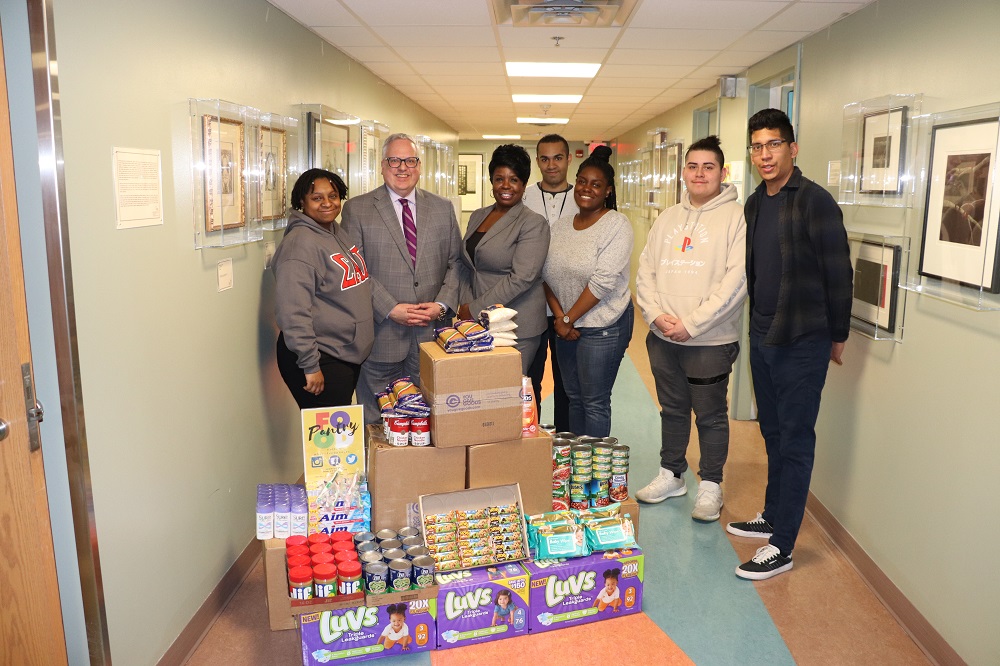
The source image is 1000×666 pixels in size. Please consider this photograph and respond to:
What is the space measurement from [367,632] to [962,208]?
7.48ft

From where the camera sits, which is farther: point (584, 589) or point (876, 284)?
point (876, 284)

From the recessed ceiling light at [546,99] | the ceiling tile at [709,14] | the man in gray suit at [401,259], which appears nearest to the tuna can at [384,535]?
the man in gray suit at [401,259]

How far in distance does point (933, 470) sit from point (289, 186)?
2841 millimetres

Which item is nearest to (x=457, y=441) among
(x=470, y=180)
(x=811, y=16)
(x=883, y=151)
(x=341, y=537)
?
(x=341, y=537)

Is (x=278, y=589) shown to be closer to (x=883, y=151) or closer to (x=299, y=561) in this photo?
(x=299, y=561)

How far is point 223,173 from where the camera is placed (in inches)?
107

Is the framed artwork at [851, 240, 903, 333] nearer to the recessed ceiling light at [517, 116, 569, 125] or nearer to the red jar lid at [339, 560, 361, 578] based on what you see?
the red jar lid at [339, 560, 361, 578]

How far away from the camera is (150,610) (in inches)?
88.7

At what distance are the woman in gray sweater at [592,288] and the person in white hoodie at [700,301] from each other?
0.13 metres

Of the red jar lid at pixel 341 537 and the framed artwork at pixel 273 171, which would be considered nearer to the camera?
the red jar lid at pixel 341 537

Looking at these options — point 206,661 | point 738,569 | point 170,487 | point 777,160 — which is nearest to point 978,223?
point 777,160

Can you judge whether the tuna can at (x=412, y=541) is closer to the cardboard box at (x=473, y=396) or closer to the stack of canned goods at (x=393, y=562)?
the stack of canned goods at (x=393, y=562)

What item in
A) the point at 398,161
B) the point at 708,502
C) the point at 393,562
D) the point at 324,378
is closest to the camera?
the point at 393,562

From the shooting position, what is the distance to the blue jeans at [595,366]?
3.56 metres
